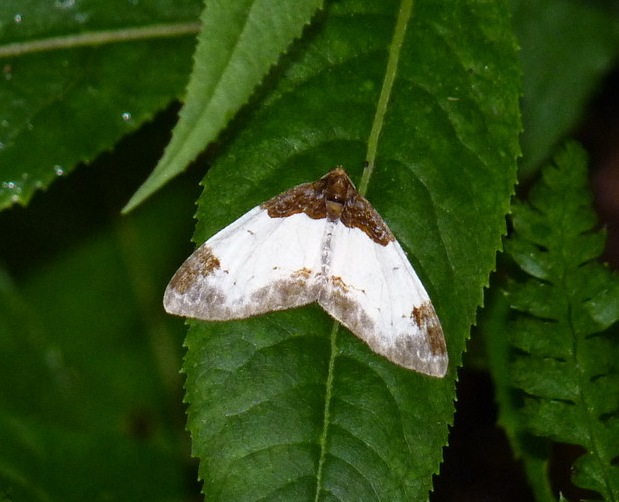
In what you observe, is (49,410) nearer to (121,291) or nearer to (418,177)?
(121,291)

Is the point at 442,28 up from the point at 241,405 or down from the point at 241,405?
up

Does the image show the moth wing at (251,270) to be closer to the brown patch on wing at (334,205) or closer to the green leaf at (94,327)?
the brown patch on wing at (334,205)

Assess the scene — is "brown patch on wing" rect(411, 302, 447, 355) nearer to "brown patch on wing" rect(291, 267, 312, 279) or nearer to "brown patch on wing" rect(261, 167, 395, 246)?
"brown patch on wing" rect(261, 167, 395, 246)

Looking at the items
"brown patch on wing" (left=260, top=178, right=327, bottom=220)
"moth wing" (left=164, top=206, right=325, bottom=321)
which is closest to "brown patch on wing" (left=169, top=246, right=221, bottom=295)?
"moth wing" (left=164, top=206, right=325, bottom=321)

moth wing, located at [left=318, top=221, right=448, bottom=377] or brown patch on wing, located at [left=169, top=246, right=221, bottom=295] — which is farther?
brown patch on wing, located at [left=169, top=246, right=221, bottom=295]

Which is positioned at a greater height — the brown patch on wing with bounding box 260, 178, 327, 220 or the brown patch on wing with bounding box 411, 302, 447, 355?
the brown patch on wing with bounding box 260, 178, 327, 220

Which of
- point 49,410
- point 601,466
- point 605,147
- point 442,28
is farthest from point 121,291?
point 605,147

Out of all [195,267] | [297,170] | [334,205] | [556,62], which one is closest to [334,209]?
[334,205]
